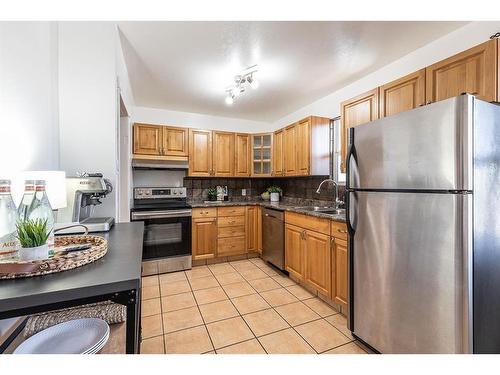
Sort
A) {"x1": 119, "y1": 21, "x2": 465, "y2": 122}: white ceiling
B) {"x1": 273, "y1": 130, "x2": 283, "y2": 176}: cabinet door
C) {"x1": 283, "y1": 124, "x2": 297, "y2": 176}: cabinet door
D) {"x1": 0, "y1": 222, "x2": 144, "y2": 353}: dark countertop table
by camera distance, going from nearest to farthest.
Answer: {"x1": 0, "y1": 222, "x2": 144, "y2": 353}: dark countertop table < {"x1": 119, "y1": 21, "x2": 465, "y2": 122}: white ceiling < {"x1": 283, "y1": 124, "x2": 297, "y2": 176}: cabinet door < {"x1": 273, "y1": 130, "x2": 283, "y2": 176}: cabinet door

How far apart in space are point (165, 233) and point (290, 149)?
213 cm

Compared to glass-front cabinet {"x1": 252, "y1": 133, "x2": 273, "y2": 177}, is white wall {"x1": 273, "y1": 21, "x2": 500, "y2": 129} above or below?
above

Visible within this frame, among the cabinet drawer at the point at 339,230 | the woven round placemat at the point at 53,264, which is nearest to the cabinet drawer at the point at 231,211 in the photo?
the cabinet drawer at the point at 339,230

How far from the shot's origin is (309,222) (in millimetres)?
2441

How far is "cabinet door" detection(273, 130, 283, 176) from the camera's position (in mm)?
3652

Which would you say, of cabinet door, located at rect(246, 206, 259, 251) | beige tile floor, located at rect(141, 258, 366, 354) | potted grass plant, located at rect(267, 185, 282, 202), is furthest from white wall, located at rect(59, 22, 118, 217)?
potted grass plant, located at rect(267, 185, 282, 202)

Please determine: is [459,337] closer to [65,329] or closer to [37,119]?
[65,329]

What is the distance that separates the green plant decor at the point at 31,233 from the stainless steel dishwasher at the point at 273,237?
246 centimetres

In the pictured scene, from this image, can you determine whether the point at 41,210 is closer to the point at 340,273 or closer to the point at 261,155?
the point at 340,273

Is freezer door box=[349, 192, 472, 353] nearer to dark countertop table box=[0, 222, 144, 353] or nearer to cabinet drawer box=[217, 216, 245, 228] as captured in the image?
dark countertop table box=[0, 222, 144, 353]

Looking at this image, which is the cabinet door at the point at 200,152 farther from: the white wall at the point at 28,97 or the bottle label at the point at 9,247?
the bottle label at the point at 9,247

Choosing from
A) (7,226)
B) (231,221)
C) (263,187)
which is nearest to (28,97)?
(7,226)

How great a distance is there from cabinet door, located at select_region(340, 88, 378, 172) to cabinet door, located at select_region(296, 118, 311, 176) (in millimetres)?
658
